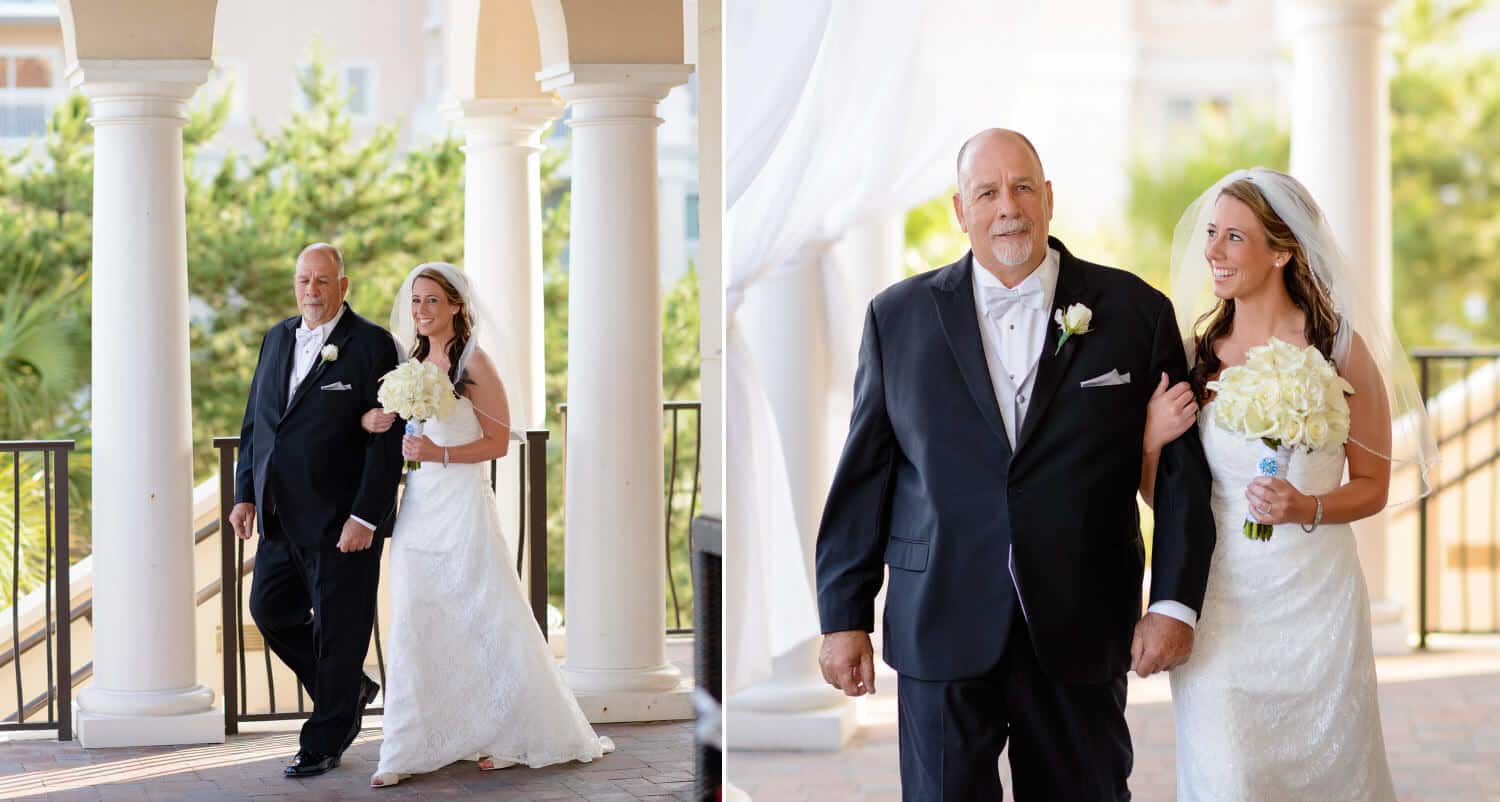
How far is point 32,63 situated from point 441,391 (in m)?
23.8

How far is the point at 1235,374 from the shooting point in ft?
10.7

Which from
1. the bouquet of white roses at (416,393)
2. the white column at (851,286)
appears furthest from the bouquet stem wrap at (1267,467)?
the bouquet of white roses at (416,393)

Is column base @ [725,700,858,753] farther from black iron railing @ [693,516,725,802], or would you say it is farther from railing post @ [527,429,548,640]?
railing post @ [527,429,548,640]

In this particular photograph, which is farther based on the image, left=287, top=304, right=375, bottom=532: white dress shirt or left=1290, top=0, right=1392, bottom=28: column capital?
left=1290, top=0, right=1392, bottom=28: column capital

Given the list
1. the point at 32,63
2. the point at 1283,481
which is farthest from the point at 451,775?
the point at 32,63

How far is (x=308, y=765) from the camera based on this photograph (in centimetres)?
583

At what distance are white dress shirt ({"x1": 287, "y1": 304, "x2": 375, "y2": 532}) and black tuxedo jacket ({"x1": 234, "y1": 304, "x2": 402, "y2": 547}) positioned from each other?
0.02m

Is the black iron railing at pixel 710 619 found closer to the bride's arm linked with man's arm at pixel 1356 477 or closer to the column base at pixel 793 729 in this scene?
the column base at pixel 793 729

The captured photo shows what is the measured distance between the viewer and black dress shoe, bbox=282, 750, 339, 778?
5809 millimetres

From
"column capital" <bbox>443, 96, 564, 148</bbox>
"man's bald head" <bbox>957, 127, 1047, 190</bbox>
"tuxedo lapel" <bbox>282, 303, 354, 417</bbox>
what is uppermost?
"column capital" <bbox>443, 96, 564, 148</bbox>

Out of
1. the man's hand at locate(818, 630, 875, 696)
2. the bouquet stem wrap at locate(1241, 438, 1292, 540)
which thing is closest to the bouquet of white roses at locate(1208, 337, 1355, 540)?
the bouquet stem wrap at locate(1241, 438, 1292, 540)

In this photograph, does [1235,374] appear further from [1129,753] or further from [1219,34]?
[1219,34]

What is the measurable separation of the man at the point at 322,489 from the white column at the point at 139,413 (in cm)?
64

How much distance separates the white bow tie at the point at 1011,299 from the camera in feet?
10.9
